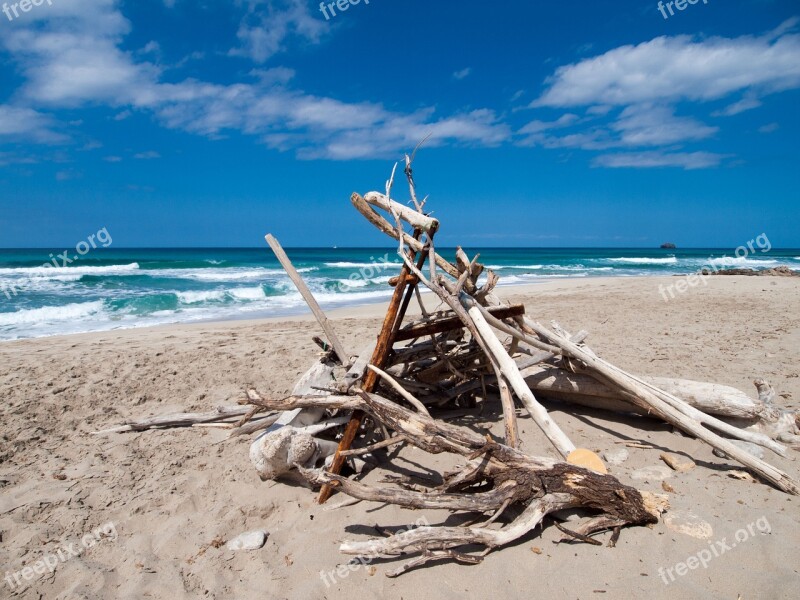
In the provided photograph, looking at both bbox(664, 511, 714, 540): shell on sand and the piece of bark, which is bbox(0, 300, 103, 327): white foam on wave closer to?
the piece of bark

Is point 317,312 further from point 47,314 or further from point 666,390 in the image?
point 47,314

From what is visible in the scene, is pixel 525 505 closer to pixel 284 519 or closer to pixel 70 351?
pixel 284 519

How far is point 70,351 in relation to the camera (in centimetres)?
750

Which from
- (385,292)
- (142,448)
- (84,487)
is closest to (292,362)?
(142,448)

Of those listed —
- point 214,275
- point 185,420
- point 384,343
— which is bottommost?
point 185,420

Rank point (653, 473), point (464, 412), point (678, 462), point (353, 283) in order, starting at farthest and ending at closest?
1. point (353, 283)
2. point (464, 412)
3. point (678, 462)
4. point (653, 473)

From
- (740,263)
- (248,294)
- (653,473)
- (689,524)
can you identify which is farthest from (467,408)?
(740,263)

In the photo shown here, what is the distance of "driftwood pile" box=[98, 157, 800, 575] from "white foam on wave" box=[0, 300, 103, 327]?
950 cm

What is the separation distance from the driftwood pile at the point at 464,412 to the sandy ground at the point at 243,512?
0.17 meters

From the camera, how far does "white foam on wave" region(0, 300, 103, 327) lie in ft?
37.7

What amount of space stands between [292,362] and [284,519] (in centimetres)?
374

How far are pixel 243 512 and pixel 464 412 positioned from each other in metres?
2.32

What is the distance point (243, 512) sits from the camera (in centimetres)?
344

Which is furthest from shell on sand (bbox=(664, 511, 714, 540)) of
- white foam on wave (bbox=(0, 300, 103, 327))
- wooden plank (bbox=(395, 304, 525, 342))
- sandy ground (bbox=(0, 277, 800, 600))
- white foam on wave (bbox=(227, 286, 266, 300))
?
white foam on wave (bbox=(227, 286, 266, 300))
